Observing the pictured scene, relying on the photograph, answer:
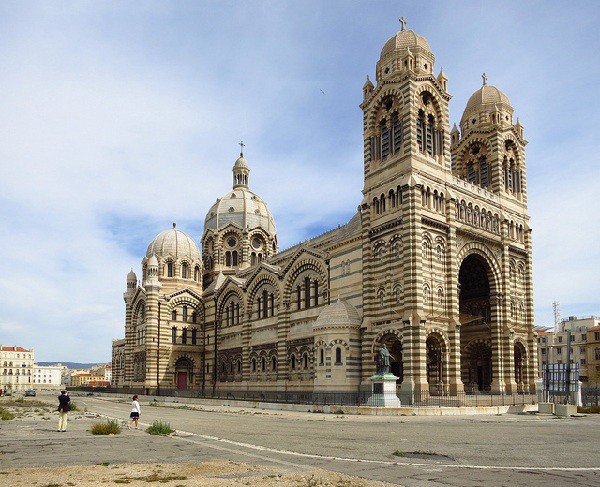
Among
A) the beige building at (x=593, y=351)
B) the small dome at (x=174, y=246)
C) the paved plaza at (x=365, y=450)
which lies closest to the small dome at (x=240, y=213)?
the small dome at (x=174, y=246)

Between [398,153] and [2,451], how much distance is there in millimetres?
33907

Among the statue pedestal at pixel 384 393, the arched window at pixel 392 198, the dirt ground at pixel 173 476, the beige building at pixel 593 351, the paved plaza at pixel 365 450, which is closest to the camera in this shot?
the dirt ground at pixel 173 476

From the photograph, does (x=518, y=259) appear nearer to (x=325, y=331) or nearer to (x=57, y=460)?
(x=325, y=331)

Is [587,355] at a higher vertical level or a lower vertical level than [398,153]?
lower

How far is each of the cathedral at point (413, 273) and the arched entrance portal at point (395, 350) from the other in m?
0.11

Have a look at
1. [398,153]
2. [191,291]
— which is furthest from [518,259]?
[191,291]

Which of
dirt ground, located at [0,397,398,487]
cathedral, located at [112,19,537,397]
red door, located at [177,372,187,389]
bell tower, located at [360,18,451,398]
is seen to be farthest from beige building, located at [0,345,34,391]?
dirt ground, located at [0,397,398,487]

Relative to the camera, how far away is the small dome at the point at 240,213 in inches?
2943

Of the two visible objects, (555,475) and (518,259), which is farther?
(518,259)

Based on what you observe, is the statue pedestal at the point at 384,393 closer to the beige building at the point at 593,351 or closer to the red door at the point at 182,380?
the red door at the point at 182,380

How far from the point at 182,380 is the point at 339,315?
104 feet

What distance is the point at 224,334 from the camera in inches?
2566

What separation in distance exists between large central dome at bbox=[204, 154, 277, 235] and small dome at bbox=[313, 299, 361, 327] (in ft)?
103

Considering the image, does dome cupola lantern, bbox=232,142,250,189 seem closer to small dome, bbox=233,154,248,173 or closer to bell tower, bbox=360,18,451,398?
small dome, bbox=233,154,248,173
